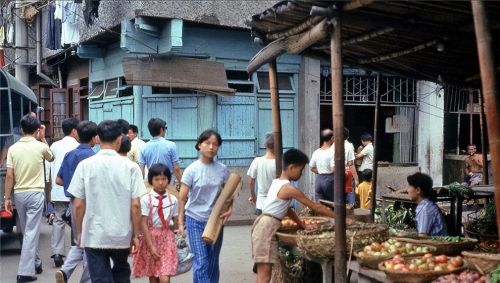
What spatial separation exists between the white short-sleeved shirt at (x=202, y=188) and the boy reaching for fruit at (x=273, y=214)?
53 cm

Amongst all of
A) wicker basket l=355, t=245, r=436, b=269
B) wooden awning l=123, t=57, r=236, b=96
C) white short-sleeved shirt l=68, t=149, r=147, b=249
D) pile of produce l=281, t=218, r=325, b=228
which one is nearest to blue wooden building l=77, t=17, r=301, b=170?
wooden awning l=123, t=57, r=236, b=96

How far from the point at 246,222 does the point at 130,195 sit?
8.00 metres

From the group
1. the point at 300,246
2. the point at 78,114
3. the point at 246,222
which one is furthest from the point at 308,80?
the point at 300,246

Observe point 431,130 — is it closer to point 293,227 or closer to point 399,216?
point 399,216

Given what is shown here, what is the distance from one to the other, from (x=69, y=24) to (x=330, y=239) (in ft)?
43.0

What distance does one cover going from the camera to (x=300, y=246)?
648cm

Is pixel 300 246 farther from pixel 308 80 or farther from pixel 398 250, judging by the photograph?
pixel 308 80

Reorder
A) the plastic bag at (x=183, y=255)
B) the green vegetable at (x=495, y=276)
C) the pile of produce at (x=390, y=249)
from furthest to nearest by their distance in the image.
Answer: the plastic bag at (x=183, y=255)
the pile of produce at (x=390, y=249)
the green vegetable at (x=495, y=276)

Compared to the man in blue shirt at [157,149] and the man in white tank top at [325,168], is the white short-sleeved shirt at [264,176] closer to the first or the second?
the man in blue shirt at [157,149]

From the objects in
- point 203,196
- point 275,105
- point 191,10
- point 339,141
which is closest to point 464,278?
point 339,141

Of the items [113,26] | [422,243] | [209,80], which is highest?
[113,26]

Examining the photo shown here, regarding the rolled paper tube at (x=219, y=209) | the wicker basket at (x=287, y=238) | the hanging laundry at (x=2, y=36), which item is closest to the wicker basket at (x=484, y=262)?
the wicker basket at (x=287, y=238)

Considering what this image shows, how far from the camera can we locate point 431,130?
→ 51.9 feet

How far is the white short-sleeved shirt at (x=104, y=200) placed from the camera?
19.1 feet
